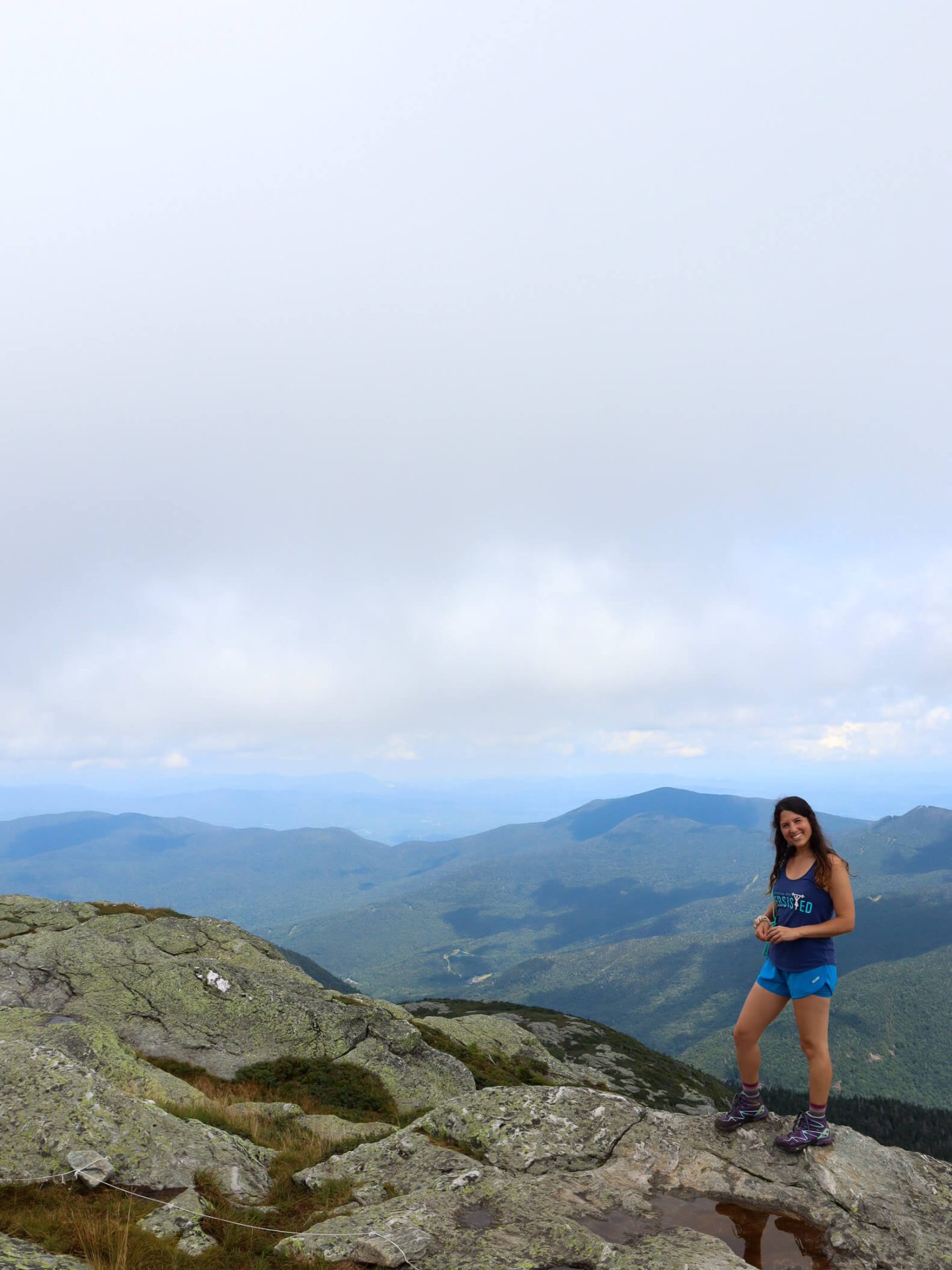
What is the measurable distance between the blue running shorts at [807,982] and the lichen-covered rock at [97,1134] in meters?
9.38

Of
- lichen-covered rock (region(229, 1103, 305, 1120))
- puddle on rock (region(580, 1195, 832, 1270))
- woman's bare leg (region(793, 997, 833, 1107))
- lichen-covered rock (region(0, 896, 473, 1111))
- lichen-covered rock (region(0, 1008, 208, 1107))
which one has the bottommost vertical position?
lichen-covered rock (region(0, 896, 473, 1111))

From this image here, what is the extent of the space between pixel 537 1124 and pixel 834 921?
707cm

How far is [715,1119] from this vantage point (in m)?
11.3

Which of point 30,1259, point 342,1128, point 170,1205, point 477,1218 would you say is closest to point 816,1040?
point 477,1218

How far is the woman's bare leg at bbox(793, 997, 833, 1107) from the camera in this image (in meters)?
9.74

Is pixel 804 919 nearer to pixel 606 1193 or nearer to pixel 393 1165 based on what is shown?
pixel 606 1193

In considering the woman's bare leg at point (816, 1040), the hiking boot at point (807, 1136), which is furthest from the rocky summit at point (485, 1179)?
the woman's bare leg at point (816, 1040)

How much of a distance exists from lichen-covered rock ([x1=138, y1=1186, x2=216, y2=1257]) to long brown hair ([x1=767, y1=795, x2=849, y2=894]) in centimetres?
970

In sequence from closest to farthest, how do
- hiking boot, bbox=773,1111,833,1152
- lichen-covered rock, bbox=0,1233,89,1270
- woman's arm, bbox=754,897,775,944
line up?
1. lichen-covered rock, bbox=0,1233,89,1270
2. hiking boot, bbox=773,1111,833,1152
3. woman's arm, bbox=754,897,775,944

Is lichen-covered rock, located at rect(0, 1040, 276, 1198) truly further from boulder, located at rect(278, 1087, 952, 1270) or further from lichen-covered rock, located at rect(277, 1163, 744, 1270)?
lichen-covered rock, located at rect(277, 1163, 744, 1270)

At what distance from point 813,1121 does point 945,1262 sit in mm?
2279

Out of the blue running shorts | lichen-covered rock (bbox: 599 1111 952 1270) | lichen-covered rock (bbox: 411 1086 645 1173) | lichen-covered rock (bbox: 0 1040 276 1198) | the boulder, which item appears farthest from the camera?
lichen-covered rock (bbox: 411 1086 645 1173)

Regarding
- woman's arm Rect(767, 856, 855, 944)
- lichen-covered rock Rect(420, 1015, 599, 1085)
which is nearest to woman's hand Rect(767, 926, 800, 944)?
woman's arm Rect(767, 856, 855, 944)

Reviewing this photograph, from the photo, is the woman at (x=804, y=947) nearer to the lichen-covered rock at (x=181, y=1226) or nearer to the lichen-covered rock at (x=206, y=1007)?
the lichen-covered rock at (x=181, y=1226)
